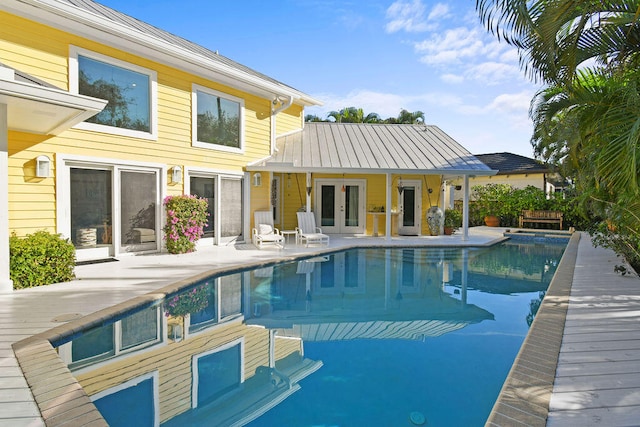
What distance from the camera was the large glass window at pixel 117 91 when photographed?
871 cm

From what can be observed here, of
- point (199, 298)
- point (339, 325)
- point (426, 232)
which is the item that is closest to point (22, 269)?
point (199, 298)

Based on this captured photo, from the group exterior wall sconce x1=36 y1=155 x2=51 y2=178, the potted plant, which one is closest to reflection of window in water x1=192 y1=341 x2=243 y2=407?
exterior wall sconce x1=36 y1=155 x2=51 y2=178

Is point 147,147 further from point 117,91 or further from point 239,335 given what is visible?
point 239,335

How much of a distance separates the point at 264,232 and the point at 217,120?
11.6ft

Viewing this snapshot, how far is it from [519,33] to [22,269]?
7.26m

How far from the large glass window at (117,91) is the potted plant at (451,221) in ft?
37.6

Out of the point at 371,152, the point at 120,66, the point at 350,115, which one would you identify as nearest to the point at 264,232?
the point at 371,152

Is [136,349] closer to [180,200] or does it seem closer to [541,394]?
[541,394]

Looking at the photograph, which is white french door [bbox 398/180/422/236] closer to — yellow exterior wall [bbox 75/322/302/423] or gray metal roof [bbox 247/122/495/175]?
gray metal roof [bbox 247/122/495/175]

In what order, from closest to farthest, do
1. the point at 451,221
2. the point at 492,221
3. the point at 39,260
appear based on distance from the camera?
the point at 39,260 → the point at 451,221 → the point at 492,221

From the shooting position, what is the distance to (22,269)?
6.25 m

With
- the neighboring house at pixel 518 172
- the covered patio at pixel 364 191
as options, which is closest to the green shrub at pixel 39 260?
the covered patio at pixel 364 191

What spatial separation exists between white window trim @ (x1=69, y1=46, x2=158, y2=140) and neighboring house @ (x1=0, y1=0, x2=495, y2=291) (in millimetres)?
25

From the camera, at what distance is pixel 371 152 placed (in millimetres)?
14500
